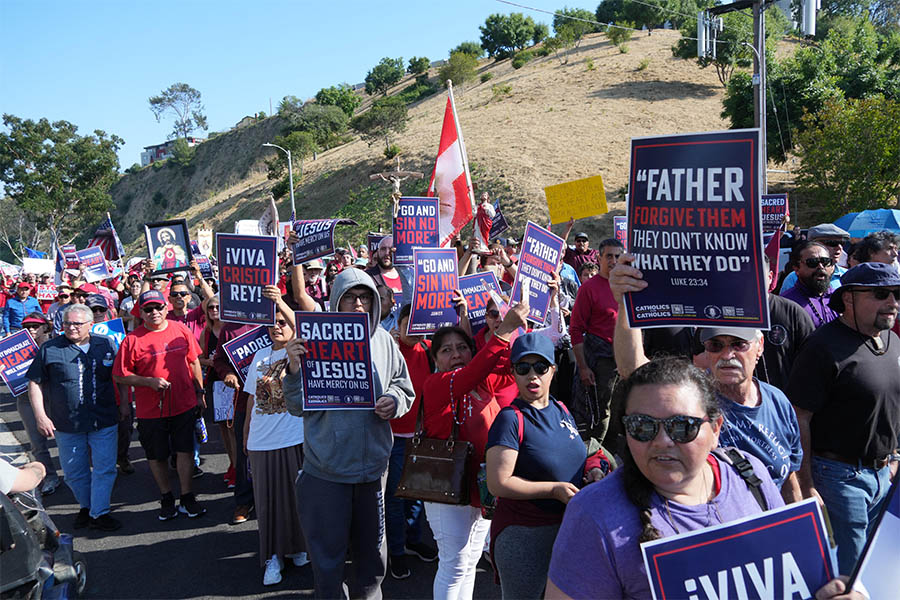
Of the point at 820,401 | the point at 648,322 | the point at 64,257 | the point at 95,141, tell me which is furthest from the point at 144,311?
the point at 95,141

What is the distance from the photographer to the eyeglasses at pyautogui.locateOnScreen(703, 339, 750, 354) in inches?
113

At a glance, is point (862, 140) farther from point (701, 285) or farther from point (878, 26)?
point (878, 26)

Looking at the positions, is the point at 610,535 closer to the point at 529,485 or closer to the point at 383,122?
the point at 529,485

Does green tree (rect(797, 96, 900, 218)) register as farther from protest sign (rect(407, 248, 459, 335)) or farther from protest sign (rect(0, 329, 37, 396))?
protest sign (rect(0, 329, 37, 396))

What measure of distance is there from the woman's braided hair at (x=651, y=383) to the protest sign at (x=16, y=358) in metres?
7.32

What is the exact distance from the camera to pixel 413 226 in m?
7.23

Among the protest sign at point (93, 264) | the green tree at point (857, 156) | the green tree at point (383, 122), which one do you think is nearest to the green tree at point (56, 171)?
the green tree at point (383, 122)

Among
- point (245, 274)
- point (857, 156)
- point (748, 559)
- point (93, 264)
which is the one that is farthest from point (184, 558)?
point (857, 156)

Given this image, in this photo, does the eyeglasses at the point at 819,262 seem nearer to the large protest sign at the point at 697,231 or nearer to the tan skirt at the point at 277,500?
the large protest sign at the point at 697,231

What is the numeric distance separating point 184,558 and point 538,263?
3.61 meters

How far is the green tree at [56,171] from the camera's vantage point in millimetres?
46906

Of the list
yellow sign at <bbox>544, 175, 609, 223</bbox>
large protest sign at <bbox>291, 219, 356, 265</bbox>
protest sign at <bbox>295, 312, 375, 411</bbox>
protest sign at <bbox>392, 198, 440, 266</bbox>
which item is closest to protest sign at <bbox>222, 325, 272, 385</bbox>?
large protest sign at <bbox>291, 219, 356, 265</bbox>

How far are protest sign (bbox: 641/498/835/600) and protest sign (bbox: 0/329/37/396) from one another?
751 cm

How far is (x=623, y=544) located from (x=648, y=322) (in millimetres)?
1095
